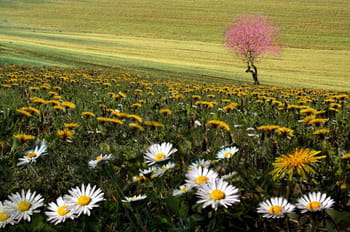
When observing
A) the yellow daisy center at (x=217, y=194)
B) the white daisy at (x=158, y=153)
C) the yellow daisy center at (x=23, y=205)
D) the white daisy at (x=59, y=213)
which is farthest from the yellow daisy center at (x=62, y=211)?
the yellow daisy center at (x=217, y=194)

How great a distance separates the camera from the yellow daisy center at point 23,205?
1.16 metres

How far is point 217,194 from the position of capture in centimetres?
103

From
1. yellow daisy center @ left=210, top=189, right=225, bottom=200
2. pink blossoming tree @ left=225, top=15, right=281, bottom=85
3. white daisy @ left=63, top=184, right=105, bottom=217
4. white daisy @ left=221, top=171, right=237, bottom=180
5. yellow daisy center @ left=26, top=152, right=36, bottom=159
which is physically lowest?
yellow daisy center @ left=26, top=152, right=36, bottom=159

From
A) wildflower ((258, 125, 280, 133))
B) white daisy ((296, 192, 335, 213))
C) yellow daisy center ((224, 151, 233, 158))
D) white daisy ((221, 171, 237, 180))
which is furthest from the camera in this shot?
wildflower ((258, 125, 280, 133))

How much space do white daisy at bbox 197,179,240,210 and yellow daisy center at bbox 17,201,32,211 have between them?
1.90ft

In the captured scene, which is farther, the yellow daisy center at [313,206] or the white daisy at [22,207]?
the white daisy at [22,207]

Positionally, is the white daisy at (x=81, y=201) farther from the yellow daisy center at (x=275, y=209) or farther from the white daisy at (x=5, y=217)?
the yellow daisy center at (x=275, y=209)

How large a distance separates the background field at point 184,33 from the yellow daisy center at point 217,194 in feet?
67.7

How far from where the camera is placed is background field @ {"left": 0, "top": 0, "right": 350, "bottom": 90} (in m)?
28.3

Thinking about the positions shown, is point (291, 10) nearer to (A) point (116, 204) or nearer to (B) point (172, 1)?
(B) point (172, 1)

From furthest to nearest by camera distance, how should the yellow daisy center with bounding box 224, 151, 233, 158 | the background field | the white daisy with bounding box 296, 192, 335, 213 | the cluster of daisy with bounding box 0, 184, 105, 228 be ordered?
the background field
the yellow daisy center with bounding box 224, 151, 233, 158
the cluster of daisy with bounding box 0, 184, 105, 228
the white daisy with bounding box 296, 192, 335, 213

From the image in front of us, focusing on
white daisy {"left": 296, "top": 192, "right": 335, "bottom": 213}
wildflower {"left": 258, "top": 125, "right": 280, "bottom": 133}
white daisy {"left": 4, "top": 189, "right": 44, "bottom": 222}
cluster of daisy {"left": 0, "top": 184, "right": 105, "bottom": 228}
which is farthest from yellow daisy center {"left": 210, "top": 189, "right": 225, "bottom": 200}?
wildflower {"left": 258, "top": 125, "right": 280, "bottom": 133}

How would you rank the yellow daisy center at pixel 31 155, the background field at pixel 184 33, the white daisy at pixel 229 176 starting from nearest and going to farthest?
the white daisy at pixel 229 176 < the yellow daisy center at pixel 31 155 < the background field at pixel 184 33

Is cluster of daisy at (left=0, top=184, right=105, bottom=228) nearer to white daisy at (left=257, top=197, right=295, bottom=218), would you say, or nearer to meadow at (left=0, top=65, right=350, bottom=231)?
meadow at (left=0, top=65, right=350, bottom=231)
